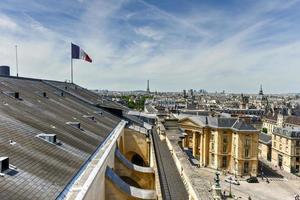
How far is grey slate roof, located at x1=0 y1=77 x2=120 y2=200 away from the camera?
992 centimetres

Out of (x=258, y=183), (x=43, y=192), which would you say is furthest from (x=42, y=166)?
(x=258, y=183)

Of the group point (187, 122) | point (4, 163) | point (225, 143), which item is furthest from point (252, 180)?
point (4, 163)

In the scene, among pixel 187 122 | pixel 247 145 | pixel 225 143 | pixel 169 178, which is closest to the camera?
pixel 169 178

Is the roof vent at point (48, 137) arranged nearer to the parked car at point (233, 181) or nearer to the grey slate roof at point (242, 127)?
the parked car at point (233, 181)

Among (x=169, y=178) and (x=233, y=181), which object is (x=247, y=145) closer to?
(x=233, y=181)

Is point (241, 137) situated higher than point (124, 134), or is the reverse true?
point (124, 134)

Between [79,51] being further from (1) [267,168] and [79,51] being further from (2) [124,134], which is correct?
(1) [267,168]

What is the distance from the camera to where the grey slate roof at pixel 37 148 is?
9.92 m

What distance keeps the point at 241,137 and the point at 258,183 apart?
8.93m

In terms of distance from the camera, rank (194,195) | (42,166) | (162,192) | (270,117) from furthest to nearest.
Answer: (270,117) → (162,192) → (194,195) → (42,166)

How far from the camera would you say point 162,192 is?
15.1 m

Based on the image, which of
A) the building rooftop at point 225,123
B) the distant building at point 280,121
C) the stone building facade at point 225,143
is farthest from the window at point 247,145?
the distant building at point 280,121

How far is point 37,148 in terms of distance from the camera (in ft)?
43.5

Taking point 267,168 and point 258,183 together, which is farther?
point 267,168
